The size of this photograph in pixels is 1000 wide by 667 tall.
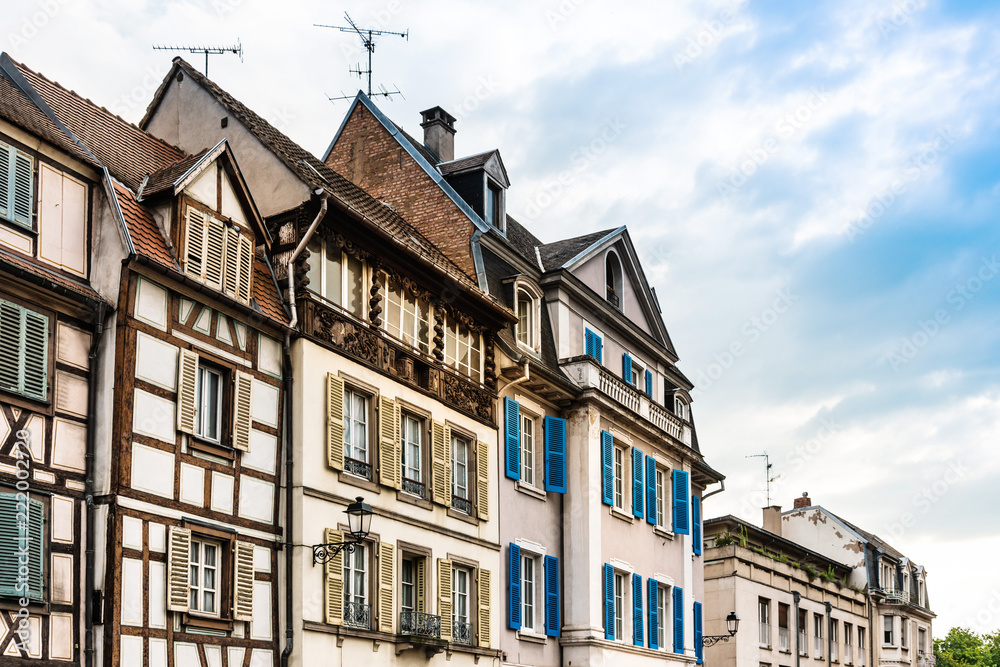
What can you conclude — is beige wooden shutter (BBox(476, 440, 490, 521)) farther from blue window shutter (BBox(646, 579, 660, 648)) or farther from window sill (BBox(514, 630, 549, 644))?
blue window shutter (BBox(646, 579, 660, 648))

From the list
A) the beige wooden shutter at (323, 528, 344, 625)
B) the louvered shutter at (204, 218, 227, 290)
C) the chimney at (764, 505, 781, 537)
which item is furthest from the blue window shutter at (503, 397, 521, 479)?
the chimney at (764, 505, 781, 537)

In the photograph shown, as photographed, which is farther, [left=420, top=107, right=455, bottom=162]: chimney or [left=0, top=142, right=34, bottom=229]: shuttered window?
[left=420, top=107, right=455, bottom=162]: chimney

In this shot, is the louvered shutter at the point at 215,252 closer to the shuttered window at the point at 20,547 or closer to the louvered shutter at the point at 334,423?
the louvered shutter at the point at 334,423

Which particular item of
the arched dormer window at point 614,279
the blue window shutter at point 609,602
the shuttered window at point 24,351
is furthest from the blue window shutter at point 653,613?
the shuttered window at point 24,351

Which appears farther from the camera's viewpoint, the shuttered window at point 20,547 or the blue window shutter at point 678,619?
the blue window shutter at point 678,619

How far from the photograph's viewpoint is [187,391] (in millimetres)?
17719

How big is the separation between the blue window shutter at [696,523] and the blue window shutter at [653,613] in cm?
464

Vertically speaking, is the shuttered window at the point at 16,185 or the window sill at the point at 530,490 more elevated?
the shuttered window at the point at 16,185

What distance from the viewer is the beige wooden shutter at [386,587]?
21266mm

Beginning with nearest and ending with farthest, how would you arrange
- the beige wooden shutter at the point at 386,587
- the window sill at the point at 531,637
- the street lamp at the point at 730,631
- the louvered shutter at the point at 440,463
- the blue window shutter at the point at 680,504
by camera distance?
the beige wooden shutter at the point at 386,587
the louvered shutter at the point at 440,463
the window sill at the point at 531,637
the blue window shutter at the point at 680,504
the street lamp at the point at 730,631

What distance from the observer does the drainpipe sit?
15727 millimetres

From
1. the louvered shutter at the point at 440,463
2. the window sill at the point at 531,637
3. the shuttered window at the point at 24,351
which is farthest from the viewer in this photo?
the window sill at the point at 531,637

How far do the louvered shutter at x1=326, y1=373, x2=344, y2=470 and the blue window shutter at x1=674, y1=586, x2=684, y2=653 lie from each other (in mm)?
14164

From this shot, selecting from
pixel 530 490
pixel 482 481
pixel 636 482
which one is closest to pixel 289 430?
pixel 482 481
